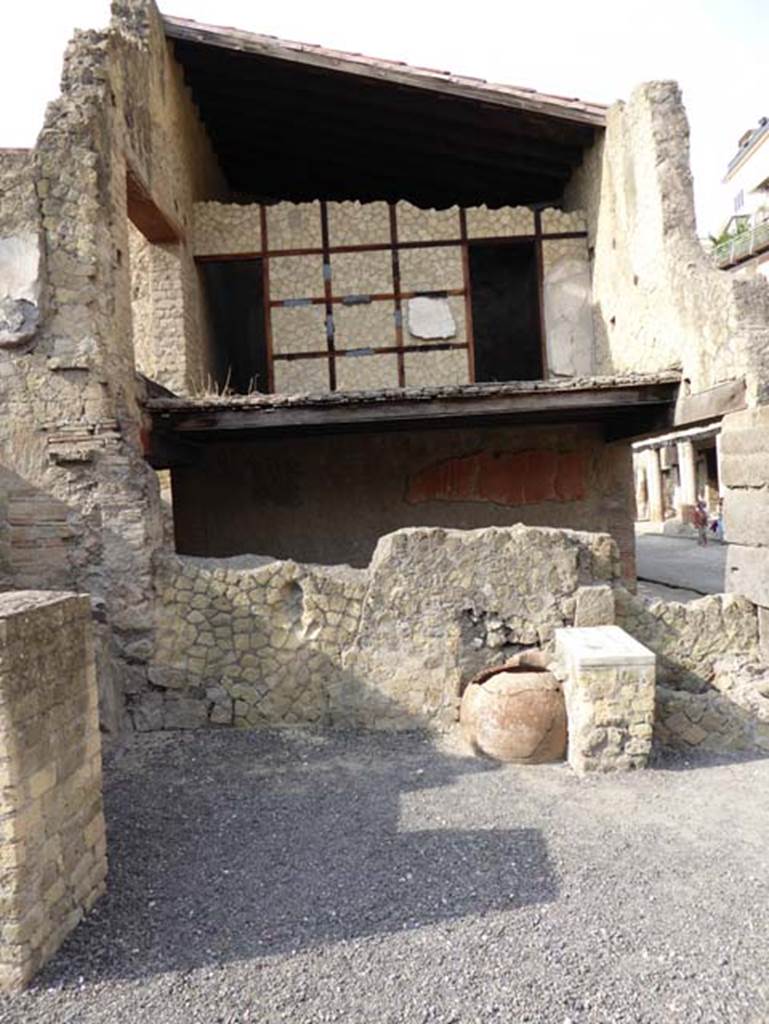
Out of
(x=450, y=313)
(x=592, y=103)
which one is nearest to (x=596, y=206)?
(x=592, y=103)

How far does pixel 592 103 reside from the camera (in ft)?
30.6

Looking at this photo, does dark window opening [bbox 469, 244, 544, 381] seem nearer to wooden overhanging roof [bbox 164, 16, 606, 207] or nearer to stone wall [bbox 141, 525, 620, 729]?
wooden overhanging roof [bbox 164, 16, 606, 207]

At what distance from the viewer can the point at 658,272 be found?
26.7ft

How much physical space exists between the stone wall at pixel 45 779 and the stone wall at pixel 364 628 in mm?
2343

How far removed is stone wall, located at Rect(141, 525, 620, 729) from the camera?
252 inches

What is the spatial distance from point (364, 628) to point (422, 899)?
9.02ft

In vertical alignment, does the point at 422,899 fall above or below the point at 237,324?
below

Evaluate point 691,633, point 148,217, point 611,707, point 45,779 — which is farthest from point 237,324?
point 45,779

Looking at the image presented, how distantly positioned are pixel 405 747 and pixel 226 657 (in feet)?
5.73

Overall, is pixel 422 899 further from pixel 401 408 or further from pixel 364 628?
pixel 401 408

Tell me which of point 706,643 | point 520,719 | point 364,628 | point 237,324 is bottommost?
point 520,719

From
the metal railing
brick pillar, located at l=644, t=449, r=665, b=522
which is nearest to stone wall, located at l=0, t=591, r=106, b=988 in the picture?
brick pillar, located at l=644, t=449, r=665, b=522

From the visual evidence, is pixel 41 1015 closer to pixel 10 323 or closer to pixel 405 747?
pixel 405 747

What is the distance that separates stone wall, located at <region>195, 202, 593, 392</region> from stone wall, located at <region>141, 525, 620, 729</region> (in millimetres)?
4640
